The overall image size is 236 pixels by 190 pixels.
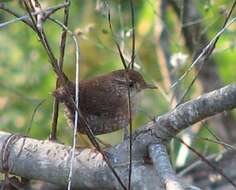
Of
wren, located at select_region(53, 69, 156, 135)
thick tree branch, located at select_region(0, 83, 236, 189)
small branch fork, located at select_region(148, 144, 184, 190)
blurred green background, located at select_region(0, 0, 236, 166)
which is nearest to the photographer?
small branch fork, located at select_region(148, 144, 184, 190)

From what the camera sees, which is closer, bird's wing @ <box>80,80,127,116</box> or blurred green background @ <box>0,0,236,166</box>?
bird's wing @ <box>80,80,127,116</box>

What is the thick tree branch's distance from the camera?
114 inches

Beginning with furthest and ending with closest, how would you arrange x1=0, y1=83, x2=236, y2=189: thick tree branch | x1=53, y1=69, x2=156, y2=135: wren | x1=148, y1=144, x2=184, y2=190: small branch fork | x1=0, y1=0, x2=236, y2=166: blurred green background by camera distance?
x1=0, y1=0, x2=236, y2=166: blurred green background
x1=53, y1=69, x2=156, y2=135: wren
x1=0, y1=83, x2=236, y2=189: thick tree branch
x1=148, y1=144, x2=184, y2=190: small branch fork

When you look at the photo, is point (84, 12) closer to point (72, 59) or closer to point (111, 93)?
point (72, 59)

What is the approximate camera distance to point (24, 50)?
6.55 metres

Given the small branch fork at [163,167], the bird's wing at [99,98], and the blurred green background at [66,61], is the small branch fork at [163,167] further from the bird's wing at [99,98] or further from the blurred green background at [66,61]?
the blurred green background at [66,61]

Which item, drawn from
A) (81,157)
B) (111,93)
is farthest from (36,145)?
(111,93)

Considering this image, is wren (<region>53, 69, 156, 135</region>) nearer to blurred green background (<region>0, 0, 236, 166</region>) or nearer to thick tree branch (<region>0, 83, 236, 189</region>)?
thick tree branch (<region>0, 83, 236, 189</region>)

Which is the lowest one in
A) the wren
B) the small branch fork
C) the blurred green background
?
the small branch fork

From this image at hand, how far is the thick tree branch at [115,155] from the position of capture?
2.90 meters

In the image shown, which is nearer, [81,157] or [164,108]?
[81,157]

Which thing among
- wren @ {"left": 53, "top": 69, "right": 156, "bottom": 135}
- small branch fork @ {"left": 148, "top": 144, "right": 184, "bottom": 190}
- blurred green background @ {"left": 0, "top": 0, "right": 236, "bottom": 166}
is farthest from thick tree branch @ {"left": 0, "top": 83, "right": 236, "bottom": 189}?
blurred green background @ {"left": 0, "top": 0, "right": 236, "bottom": 166}

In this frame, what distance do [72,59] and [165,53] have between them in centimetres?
115

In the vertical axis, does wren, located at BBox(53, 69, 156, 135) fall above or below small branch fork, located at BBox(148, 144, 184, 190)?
above
